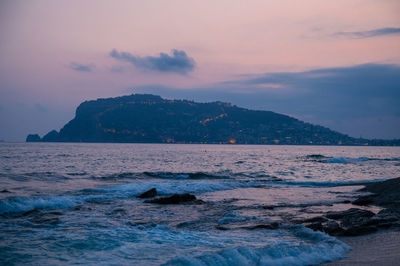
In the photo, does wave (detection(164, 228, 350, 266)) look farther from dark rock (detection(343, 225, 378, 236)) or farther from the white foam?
the white foam

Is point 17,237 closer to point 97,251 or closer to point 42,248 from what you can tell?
point 42,248

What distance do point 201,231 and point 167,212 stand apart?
3535mm

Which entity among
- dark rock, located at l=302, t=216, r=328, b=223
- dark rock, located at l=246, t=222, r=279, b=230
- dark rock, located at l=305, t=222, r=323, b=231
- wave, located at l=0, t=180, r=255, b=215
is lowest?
wave, located at l=0, t=180, r=255, b=215

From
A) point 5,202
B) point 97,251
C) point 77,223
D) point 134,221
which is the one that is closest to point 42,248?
point 97,251

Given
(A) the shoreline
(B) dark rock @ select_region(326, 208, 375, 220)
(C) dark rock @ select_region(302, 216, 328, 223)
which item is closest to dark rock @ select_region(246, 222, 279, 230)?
(C) dark rock @ select_region(302, 216, 328, 223)

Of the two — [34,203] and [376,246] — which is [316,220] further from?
[34,203]

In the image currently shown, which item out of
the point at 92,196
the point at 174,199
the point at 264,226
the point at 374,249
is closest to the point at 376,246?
the point at 374,249

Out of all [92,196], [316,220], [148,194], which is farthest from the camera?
[148,194]

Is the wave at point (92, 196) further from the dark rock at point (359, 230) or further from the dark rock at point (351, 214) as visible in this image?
the dark rock at point (359, 230)

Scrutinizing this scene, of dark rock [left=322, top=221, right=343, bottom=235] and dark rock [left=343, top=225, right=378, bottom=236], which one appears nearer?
dark rock [left=343, top=225, right=378, bottom=236]

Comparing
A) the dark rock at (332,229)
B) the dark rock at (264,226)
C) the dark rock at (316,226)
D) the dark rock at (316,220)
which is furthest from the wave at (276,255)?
the dark rock at (316,220)

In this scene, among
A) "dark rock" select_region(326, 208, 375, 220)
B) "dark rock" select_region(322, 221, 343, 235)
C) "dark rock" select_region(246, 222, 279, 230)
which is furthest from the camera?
"dark rock" select_region(326, 208, 375, 220)

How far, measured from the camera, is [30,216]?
1062 cm

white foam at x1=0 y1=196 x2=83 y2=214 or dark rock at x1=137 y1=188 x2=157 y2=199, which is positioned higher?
white foam at x1=0 y1=196 x2=83 y2=214
